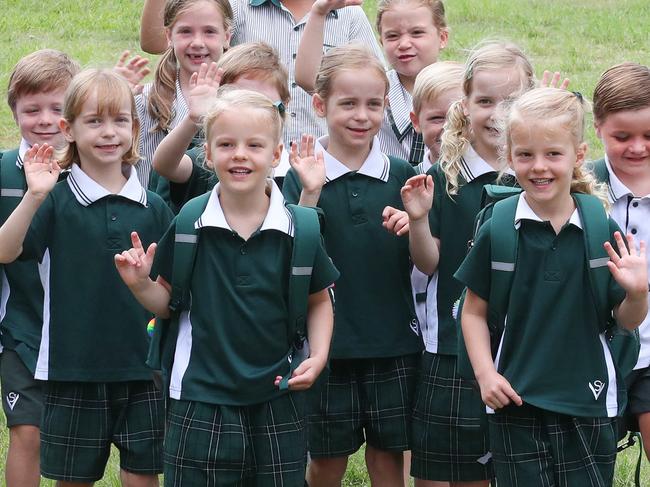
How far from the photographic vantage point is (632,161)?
4688 mm

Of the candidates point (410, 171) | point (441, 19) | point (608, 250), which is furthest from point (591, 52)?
point (608, 250)

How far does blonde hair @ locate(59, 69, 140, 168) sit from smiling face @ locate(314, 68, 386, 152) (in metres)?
0.77

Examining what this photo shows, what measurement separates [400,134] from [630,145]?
1099mm

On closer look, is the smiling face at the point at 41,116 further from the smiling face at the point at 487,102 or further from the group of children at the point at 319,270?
the smiling face at the point at 487,102

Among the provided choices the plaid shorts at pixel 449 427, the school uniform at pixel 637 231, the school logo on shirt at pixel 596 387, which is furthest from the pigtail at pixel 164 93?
the school logo on shirt at pixel 596 387

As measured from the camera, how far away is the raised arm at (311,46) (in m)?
5.59

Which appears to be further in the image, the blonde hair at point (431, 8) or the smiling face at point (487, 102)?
the blonde hair at point (431, 8)

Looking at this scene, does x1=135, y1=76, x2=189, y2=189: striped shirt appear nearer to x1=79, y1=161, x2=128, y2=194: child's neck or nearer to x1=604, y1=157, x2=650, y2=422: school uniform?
x1=79, y1=161, x2=128, y2=194: child's neck

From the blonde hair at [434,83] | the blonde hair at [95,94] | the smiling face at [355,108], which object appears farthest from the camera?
the blonde hair at [434,83]

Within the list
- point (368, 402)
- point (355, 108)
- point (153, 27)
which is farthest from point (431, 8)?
point (368, 402)

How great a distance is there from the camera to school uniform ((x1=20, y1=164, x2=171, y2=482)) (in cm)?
460

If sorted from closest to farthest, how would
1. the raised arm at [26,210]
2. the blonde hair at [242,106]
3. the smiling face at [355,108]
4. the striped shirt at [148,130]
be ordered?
the blonde hair at [242,106] → the raised arm at [26,210] → the smiling face at [355,108] → the striped shirt at [148,130]

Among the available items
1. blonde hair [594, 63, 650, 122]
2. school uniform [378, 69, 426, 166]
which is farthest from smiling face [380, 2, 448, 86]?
blonde hair [594, 63, 650, 122]

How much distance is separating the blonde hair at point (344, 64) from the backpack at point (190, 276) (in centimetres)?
77
